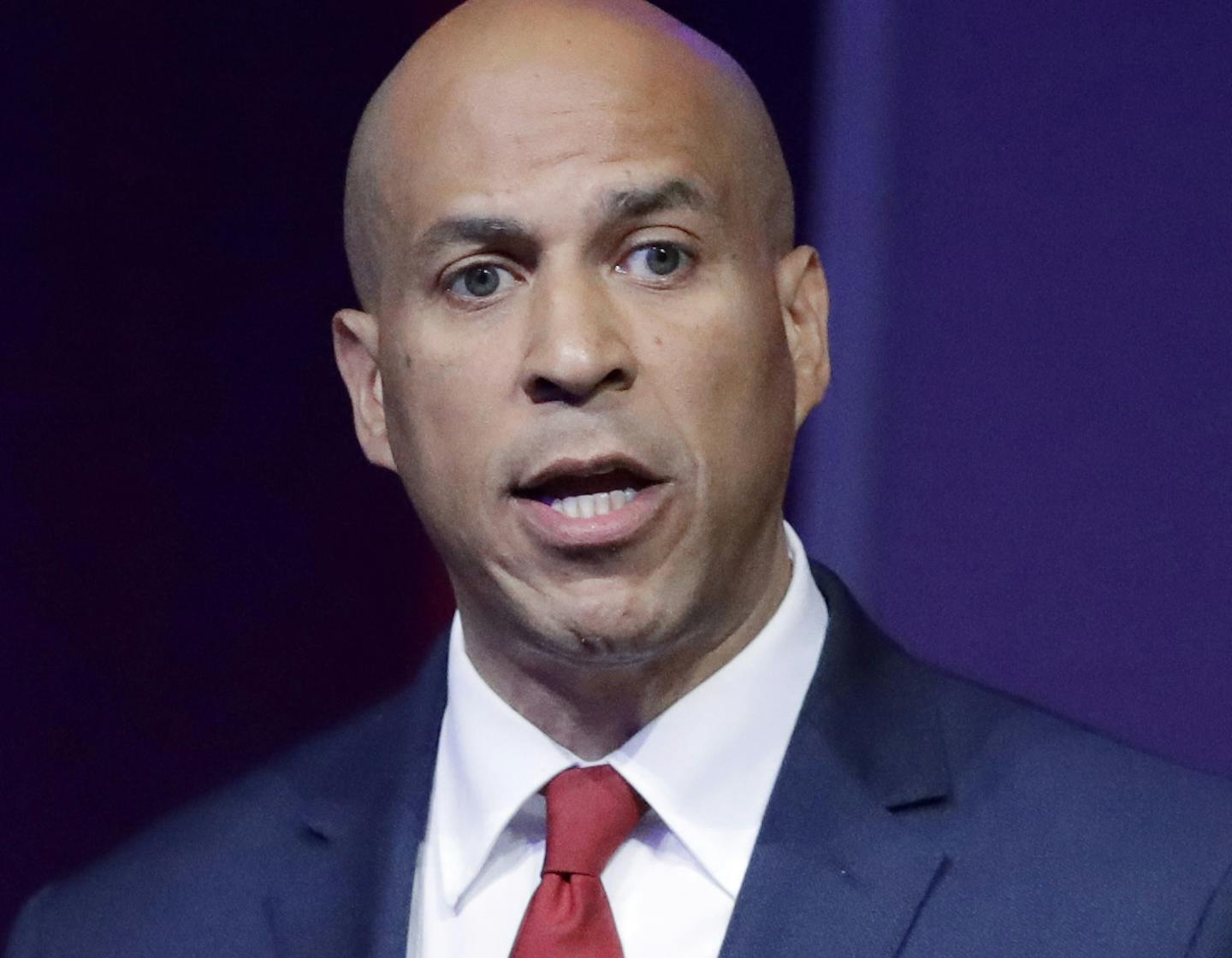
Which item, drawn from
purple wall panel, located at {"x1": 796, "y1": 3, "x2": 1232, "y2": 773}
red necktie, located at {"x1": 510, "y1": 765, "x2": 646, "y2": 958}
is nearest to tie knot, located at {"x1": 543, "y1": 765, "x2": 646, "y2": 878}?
red necktie, located at {"x1": 510, "y1": 765, "x2": 646, "y2": 958}

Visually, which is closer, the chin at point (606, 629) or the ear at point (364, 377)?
the chin at point (606, 629)

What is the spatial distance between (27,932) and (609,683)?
64cm

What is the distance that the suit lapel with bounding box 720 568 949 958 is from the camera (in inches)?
69.0

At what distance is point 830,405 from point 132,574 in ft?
2.66

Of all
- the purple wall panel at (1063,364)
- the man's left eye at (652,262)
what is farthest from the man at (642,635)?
the purple wall panel at (1063,364)

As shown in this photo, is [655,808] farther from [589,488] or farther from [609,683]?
[589,488]

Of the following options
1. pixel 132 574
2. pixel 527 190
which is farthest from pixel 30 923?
pixel 527 190

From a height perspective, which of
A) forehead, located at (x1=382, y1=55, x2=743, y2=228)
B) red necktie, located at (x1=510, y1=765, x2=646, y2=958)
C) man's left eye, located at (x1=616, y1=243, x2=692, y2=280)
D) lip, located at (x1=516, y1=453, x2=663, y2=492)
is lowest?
red necktie, located at (x1=510, y1=765, x2=646, y2=958)

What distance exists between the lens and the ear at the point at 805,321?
1.98 meters

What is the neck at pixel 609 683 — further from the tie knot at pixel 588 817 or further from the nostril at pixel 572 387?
the nostril at pixel 572 387

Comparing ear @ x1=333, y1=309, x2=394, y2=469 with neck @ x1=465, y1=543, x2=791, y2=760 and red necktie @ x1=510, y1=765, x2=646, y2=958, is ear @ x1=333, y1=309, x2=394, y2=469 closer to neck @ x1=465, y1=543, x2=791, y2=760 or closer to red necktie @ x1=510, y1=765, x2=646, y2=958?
neck @ x1=465, y1=543, x2=791, y2=760

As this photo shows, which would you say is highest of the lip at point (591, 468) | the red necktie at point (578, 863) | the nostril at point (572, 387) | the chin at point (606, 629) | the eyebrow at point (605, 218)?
the eyebrow at point (605, 218)

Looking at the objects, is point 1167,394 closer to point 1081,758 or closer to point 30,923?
point 1081,758

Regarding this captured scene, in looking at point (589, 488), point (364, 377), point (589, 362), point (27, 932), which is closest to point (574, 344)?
point (589, 362)
